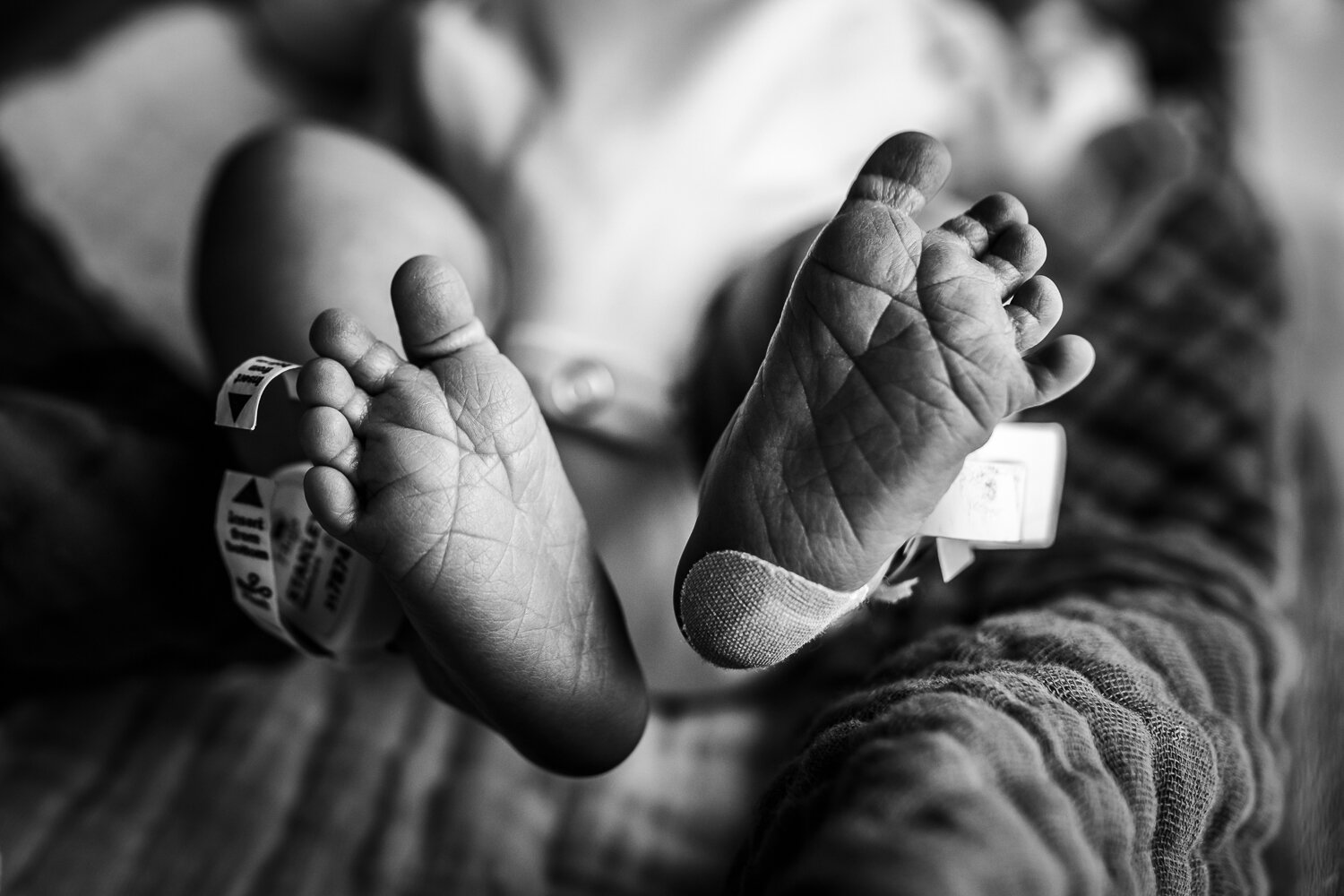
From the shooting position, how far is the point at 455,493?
0.48 metres

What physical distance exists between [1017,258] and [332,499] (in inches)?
14.1

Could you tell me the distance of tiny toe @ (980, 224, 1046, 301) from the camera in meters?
0.48

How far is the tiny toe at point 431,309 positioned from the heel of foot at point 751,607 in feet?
0.57

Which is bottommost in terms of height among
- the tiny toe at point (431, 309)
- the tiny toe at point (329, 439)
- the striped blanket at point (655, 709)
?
the striped blanket at point (655, 709)

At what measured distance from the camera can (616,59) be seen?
804mm

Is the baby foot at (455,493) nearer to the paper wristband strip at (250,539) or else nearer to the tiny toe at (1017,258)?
the paper wristband strip at (250,539)

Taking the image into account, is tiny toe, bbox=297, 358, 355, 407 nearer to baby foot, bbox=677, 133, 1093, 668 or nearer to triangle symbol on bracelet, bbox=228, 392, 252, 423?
triangle symbol on bracelet, bbox=228, 392, 252, 423

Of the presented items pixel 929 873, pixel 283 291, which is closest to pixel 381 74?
pixel 283 291

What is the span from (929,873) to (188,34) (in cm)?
122

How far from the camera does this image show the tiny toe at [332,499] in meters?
0.47

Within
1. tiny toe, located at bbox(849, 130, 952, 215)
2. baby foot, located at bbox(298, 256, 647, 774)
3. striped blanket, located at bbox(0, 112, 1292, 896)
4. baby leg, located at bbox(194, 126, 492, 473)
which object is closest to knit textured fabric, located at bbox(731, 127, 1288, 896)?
striped blanket, located at bbox(0, 112, 1292, 896)

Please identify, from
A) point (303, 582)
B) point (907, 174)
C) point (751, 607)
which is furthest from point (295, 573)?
point (907, 174)

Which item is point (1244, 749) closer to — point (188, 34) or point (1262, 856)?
point (1262, 856)

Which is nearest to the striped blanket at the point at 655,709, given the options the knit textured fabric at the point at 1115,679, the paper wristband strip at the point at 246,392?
the knit textured fabric at the point at 1115,679
